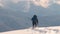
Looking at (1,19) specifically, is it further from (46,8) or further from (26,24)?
(46,8)

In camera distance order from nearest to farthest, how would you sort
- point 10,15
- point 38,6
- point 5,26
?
1. point 5,26
2. point 10,15
3. point 38,6

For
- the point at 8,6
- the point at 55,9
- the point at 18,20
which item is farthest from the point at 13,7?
the point at 55,9

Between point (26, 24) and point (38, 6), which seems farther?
point (38, 6)

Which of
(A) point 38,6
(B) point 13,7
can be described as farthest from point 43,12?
(B) point 13,7

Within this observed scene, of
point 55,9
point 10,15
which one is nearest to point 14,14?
point 10,15

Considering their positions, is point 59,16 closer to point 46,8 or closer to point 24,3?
point 46,8

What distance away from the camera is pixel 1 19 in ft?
70.6

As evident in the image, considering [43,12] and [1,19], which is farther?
[43,12]

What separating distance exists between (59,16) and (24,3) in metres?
3.13

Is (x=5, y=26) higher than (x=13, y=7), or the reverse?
(x=13, y=7)

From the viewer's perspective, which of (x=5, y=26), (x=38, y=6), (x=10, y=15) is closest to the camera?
(x=5, y=26)

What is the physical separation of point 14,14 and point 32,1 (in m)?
2.47

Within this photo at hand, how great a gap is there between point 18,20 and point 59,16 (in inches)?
149

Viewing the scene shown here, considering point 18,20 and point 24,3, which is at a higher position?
point 24,3
